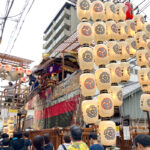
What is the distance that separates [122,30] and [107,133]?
5533mm

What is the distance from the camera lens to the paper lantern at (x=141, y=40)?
9750mm

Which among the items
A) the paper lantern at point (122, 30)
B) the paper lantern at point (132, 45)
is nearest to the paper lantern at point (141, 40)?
the paper lantern at point (132, 45)

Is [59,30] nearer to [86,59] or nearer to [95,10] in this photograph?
[95,10]

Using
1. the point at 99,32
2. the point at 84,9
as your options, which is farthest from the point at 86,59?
the point at 84,9

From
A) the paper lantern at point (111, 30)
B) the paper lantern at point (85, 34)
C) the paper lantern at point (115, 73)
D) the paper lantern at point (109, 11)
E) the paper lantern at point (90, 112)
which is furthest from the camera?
the paper lantern at point (109, 11)

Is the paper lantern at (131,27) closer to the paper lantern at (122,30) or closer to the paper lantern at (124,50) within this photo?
the paper lantern at (122,30)

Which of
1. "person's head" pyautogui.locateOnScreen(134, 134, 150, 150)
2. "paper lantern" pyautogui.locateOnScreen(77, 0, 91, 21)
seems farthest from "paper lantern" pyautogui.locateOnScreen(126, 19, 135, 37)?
"person's head" pyautogui.locateOnScreen(134, 134, 150, 150)

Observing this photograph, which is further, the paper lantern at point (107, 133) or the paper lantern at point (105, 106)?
the paper lantern at point (105, 106)

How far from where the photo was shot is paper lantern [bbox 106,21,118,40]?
9.27 metres

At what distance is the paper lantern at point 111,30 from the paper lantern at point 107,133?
4.39 metres

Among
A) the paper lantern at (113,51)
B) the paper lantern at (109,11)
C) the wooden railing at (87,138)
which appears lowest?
the wooden railing at (87,138)

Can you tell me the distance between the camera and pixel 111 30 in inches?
364

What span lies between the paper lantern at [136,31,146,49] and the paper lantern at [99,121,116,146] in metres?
4.80

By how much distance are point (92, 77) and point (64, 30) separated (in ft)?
109
